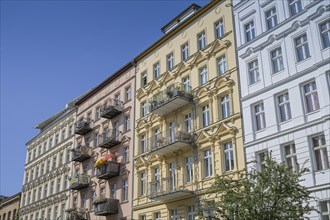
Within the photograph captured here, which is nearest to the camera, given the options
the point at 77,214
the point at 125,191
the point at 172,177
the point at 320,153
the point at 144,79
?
the point at 320,153

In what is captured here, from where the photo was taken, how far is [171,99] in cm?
3030

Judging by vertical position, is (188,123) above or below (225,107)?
below

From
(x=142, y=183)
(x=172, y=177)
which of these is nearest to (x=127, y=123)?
(x=142, y=183)

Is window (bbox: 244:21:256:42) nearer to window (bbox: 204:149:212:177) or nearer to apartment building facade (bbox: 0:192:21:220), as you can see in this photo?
window (bbox: 204:149:212:177)

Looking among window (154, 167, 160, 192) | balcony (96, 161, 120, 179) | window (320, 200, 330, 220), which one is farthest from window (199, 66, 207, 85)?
window (320, 200, 330, 220)

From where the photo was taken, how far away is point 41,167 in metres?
54.7

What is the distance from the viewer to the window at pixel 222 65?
28.7 meters

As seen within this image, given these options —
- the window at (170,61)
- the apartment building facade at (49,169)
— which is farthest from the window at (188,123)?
the apartment building facade at (49,169)

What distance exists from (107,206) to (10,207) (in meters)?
32.3

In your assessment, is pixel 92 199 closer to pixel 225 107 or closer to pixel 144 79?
pixel 144 79

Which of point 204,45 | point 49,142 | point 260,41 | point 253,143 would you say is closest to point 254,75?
point 260,41

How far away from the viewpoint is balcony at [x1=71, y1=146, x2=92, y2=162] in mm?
42281

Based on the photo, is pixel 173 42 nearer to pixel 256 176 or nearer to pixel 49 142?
pixel 256 176

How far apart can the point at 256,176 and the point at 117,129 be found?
2256cm
